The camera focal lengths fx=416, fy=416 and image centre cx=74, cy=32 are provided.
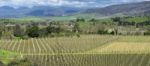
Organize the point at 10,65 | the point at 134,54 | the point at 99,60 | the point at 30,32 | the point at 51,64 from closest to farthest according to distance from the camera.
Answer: the point at 10,65 → the point at 51,64 → the point at 99,60 → the point at 134,54 → the point at 30,32

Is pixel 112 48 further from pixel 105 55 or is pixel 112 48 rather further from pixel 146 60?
pixel 146 60

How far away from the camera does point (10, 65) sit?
121 feet

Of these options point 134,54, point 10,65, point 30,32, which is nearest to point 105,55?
point 134,54

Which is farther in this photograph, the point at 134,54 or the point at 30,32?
the point at 30,32

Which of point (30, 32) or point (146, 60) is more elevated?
point (146, 60)

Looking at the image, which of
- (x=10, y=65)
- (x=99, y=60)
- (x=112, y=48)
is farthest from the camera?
(x=112, y=48)

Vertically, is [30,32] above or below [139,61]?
below

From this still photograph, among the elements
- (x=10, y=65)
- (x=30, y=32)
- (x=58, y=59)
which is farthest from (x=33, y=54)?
(x=30, y=32)

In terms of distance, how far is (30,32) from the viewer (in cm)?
9100

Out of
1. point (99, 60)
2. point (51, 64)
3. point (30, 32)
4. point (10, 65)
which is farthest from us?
point (30, 32)

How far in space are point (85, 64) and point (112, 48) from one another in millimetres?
16510

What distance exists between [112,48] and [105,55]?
7.27 meters

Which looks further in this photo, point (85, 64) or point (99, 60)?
point (99, 60)

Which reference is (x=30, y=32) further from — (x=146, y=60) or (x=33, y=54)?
(x=146, y=60)
